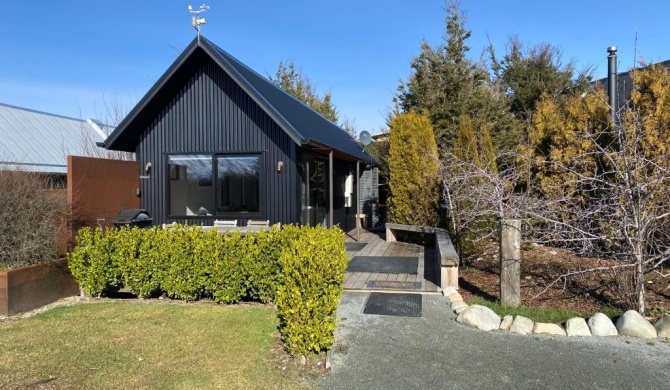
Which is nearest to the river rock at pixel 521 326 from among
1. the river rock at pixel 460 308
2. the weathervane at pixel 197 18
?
the river rock at pixel 460 308

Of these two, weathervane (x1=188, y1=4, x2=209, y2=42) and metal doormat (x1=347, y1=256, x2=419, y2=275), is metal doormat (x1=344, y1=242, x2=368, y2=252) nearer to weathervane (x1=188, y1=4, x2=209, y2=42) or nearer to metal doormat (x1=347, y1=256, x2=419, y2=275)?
metal doormat (x1=347, y1=256, x2=419, y2=275)

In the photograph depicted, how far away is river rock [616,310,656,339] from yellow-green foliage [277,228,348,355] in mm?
3084

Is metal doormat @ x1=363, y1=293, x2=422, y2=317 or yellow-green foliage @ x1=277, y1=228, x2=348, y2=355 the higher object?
yellow-green foliage @ x1=277, y1=228, x2=348, y2=355

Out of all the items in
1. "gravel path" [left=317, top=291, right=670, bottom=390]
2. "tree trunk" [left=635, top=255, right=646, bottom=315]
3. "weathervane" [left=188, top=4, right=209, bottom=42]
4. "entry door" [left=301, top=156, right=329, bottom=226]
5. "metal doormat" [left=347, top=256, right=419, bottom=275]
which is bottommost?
"gravel path" [left=317, top=291, right=670, bottom=390]

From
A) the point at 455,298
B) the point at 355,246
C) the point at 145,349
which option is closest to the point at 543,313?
the point at 455,298

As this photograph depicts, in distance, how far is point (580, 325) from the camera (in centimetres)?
474

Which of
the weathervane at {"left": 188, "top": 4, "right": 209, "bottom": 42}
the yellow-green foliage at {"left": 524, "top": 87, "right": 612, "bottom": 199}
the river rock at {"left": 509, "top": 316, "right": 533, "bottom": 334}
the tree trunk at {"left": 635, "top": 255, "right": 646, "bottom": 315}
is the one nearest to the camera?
the river rock at {"left": 509, "top": 316, "right": 533, "bottom": 334}

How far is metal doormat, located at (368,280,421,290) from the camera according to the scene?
21.7ft

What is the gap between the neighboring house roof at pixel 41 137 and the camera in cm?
1527

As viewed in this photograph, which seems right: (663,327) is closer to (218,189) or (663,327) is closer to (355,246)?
(355,246)

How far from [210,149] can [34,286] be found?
430cm

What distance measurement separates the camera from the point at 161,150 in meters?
9.67

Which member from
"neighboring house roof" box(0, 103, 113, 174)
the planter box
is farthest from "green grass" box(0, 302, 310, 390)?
"neighboring house roof" box(0, 103, 113, 174)

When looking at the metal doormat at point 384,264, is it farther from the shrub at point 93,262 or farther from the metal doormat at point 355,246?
the shrub at point 93,262
